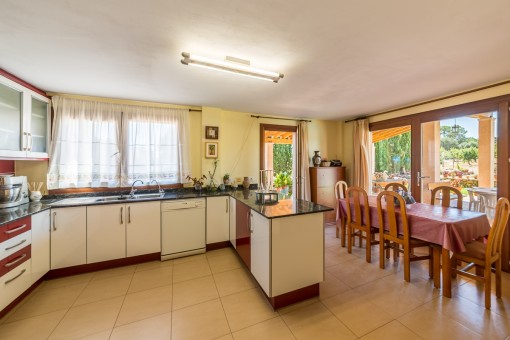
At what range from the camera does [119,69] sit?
2098mm

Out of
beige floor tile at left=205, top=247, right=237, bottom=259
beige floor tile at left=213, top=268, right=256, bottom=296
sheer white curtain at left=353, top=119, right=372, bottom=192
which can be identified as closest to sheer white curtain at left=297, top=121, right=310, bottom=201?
sheer white curtain at left=353, top=119, right=372, bottom=192

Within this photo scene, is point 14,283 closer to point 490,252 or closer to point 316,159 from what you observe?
point 490,252

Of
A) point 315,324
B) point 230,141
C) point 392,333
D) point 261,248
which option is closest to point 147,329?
point 261,248

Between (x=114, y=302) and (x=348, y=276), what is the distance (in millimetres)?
2522

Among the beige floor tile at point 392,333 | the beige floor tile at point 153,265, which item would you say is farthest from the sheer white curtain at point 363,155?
the beige floor tile at point 153,265

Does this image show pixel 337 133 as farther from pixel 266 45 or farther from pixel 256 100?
Answer: pixel 266 45

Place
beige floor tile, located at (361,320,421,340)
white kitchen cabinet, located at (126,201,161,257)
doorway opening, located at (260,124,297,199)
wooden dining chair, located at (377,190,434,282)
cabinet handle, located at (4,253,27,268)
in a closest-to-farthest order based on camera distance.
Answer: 1. beige floor tile, located at (361,320,421,340)
2. cabinet handle, located at (4,253,27,268)
3. wooden dining chair, located at (377,190,434,282)
4. white kitchen cabinet, located at (126,201,161,257)
5. doorway opening, located at (260,124,297,199)

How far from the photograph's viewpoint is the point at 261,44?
1.66 metres

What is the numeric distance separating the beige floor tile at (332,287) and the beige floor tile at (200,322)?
1.03m

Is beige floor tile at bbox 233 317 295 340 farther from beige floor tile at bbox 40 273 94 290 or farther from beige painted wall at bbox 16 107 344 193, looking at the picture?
beige painted wall at bbox 16 107 344 193

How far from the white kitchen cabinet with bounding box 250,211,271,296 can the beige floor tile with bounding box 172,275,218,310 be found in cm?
50

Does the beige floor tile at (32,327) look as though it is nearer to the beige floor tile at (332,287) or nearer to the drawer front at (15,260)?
the drawer front at (15,260)

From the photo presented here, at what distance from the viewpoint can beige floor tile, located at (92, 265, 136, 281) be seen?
243cm

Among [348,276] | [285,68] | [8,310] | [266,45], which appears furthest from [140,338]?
[285,68]
